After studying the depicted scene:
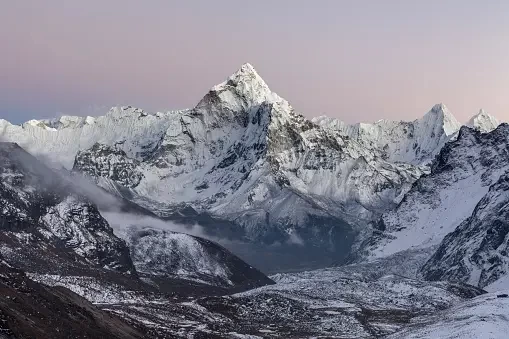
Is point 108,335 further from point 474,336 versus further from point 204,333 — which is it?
point 474,336

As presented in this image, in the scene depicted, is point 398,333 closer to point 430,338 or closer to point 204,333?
point 430,338

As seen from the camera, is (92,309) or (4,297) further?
(92,309)

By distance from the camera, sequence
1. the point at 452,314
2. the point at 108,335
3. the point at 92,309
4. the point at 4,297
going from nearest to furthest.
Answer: the point at 4,297
the point at 108,335
the point at 92,309
the point at 452,314

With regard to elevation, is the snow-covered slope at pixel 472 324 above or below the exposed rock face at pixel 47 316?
above

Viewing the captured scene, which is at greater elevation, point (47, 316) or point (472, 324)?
point (472, 324)

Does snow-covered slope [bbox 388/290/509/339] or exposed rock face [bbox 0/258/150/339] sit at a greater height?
snow-covered slope [bbox 388/290/509/339]

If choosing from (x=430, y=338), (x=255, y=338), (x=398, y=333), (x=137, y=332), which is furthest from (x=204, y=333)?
(x=430, y=338)

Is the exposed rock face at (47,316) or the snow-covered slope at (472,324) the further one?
the snow-covered slope at (472,324)

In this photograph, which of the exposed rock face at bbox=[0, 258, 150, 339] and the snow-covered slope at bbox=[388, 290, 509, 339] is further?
the snow-covered slope at bbox=[388, 290, 509, 339]

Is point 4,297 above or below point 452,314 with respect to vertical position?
below

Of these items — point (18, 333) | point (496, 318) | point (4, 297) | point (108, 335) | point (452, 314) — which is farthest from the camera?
point (452, 314)

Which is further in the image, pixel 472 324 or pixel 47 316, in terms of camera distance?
pixel 472 324
